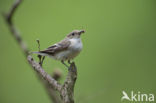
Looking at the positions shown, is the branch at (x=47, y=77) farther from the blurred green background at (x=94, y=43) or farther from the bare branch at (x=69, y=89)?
the blurred green background at (x=94, y=43)

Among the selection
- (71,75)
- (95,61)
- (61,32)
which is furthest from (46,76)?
(95,61)

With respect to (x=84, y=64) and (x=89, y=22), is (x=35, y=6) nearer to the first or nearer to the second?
(x=89, y=22)

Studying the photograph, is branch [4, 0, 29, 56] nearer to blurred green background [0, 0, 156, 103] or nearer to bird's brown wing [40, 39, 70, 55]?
bird's brown wing [40, 39, 70, 55]

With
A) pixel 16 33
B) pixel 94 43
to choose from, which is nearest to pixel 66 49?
pixel 16 33

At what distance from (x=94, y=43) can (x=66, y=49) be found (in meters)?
1.58

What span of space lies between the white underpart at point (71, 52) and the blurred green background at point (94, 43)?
4.46 feet

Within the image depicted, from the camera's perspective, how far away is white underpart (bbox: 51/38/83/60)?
144cm

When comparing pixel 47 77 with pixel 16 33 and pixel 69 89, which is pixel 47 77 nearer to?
pixel 69 89

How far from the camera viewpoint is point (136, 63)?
3225 millimetres

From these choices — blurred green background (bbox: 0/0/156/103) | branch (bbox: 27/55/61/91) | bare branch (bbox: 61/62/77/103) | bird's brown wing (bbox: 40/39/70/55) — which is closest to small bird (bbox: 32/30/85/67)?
bird's brown wing (bbox: 40/39/70/55)

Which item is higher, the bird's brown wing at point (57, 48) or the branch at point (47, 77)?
the bird's brown wing at point (57, 48)

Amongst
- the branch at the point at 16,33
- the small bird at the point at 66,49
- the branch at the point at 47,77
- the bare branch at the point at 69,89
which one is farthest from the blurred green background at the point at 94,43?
the bare branch at the point at 69,89

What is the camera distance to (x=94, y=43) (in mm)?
3088

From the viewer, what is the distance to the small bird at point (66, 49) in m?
1.45
